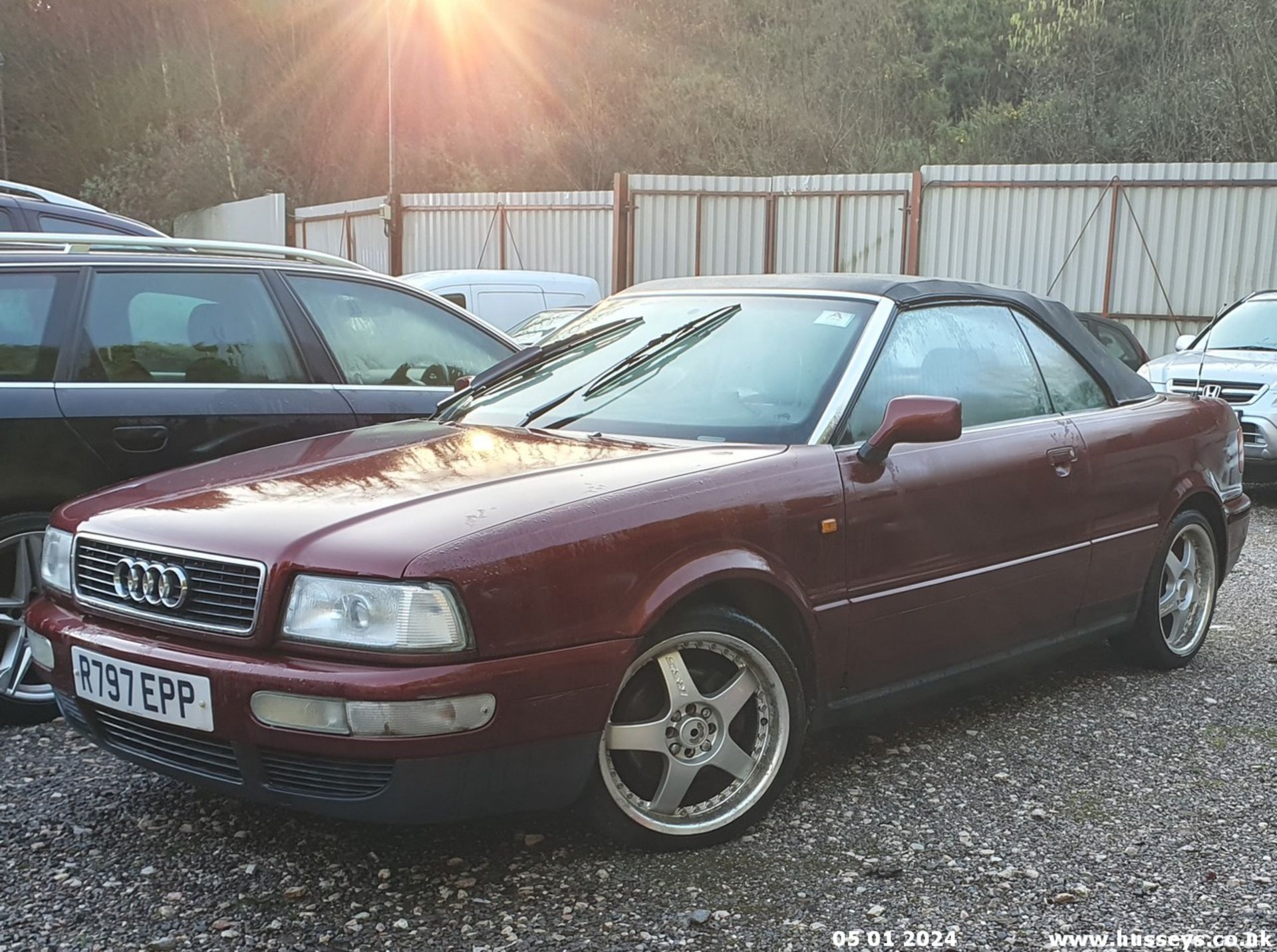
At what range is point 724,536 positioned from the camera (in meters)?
3.04

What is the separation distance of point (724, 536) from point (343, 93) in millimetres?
36781

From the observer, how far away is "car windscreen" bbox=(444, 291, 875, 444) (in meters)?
3.54

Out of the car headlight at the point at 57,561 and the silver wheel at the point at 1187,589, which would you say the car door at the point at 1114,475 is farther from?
the car headlight at the point at 57,561

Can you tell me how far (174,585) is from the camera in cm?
278

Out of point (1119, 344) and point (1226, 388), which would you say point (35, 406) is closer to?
point (1226, 388)

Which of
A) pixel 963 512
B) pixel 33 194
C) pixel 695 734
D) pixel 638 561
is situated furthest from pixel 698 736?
pixel 33 194

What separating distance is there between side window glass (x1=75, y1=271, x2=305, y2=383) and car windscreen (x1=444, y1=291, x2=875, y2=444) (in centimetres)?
94

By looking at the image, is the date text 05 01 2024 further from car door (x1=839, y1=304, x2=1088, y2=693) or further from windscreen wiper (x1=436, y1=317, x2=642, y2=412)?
windscreen wiper (x1=436, y1=317, x2=642, y2=412)

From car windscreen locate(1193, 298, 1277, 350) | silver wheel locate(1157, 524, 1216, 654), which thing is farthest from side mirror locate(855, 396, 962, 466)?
car windscreen locate(1193, 298, 1277, 350)

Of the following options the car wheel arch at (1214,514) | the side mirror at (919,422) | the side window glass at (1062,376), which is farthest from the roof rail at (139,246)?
the car wheel arch at (1214,514)

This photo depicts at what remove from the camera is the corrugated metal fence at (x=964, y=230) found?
1491 centimetres

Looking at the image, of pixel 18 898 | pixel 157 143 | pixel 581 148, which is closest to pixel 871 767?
pixel 18 898

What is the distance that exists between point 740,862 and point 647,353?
162 centimetres

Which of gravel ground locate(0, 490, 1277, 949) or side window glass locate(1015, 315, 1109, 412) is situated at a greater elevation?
side window glass locate(1015, 315, 1109, 412)
